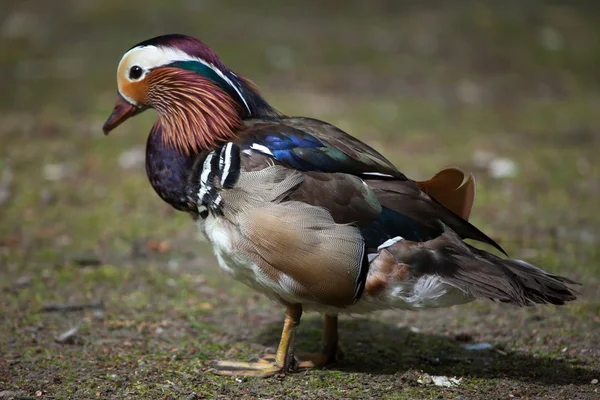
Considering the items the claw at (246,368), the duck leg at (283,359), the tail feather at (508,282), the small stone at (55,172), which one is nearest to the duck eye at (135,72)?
the duck leg at (283,359)

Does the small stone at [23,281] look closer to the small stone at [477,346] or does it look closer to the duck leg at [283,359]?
the duck leg at [283,359]

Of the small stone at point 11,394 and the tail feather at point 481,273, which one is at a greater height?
the tail feather at point 481,273

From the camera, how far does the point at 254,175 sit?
334 cm

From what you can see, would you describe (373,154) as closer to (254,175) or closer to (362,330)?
(254,175)

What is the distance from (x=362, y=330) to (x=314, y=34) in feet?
22.7

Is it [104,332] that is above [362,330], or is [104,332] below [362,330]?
below

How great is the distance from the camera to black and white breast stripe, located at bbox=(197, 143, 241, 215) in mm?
3373

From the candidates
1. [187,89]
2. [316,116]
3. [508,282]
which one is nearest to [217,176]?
[187,89]

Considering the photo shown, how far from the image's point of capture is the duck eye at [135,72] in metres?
3.64

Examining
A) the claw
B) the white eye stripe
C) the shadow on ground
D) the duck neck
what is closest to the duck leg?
the claw

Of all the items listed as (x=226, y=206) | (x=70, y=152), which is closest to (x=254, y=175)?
(x=226, y=206)

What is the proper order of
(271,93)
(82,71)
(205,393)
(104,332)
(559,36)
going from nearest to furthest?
(205,393) < (104,332) < (271,93) < (82,71) < (559,36)

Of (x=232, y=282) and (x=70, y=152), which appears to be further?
(x=70, y=152)

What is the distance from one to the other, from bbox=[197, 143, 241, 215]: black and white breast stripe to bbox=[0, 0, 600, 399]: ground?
2.53ft
